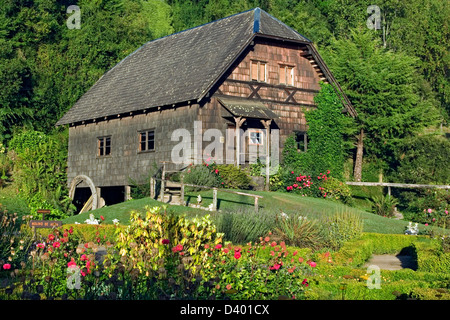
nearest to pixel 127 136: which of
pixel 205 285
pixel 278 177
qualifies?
pixel 278 177

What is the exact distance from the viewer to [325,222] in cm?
2070

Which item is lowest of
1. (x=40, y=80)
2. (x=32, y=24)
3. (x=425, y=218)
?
(x=425, y=218)

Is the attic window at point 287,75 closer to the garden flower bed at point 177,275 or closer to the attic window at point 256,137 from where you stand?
the attic window at point 256,137

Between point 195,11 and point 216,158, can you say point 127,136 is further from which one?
point 195,11

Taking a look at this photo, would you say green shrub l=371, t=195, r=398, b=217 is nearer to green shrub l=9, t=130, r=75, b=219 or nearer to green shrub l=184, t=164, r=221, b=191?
green shrub l=184, t=164, r=221, b=191

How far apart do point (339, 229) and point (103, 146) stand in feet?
62.6

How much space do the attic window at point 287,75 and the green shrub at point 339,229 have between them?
1428cm

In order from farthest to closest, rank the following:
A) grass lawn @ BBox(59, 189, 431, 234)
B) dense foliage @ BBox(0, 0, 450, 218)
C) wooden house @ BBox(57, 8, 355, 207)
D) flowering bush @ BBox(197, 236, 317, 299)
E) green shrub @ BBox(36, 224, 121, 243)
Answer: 1. dense foliage @ BBox(0, 0, 450, 218)
2. wooden house @ BBox(57, 8, 355, 207)
3. grass lawn @ BBox(59, 189, 431, 234)
4. green shrub @ BBox(36, 224, 121, 243)
5. flowering bush @ BBox(197, 236, 317, 299)

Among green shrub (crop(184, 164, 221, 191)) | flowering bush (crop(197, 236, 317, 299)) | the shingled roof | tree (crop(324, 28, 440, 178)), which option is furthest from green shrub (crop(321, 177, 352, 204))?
flowering bush (crop(197, 236, 317, 299))

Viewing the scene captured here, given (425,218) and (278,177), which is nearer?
(425,218)

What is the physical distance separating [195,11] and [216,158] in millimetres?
37783

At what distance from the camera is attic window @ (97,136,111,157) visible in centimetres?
3700

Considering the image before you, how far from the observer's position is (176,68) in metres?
35.2

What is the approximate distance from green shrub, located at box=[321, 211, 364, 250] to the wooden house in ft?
35.7
